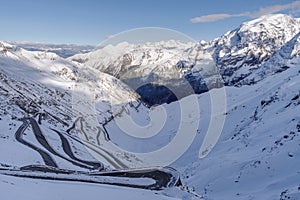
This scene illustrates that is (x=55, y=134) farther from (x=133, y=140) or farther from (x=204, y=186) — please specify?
(x=204, y=186)

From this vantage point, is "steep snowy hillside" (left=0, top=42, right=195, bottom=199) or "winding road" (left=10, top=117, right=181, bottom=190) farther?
"winding road" (left=10, top=117, right=181, bottom=190)

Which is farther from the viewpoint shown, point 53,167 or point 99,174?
point 53,167

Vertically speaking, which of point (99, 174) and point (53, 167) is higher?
point (53, 167)

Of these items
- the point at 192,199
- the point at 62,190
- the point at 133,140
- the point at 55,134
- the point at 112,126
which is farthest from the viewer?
the point at 112,126

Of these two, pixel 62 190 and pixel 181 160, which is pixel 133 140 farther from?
pixel 62 190

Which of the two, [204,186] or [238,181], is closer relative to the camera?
[238,181]

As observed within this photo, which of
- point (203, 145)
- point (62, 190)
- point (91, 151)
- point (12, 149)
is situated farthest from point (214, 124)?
point (62, 190)

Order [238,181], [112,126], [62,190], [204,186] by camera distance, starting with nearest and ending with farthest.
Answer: [62,190]
[238,181]
[204,186]
[112,126]

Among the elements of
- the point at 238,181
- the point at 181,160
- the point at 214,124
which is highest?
the point at 214,124

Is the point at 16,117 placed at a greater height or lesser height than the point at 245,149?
greater

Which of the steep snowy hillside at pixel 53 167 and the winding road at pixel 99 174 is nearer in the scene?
the steep snowy hillside at pixel 53 167
